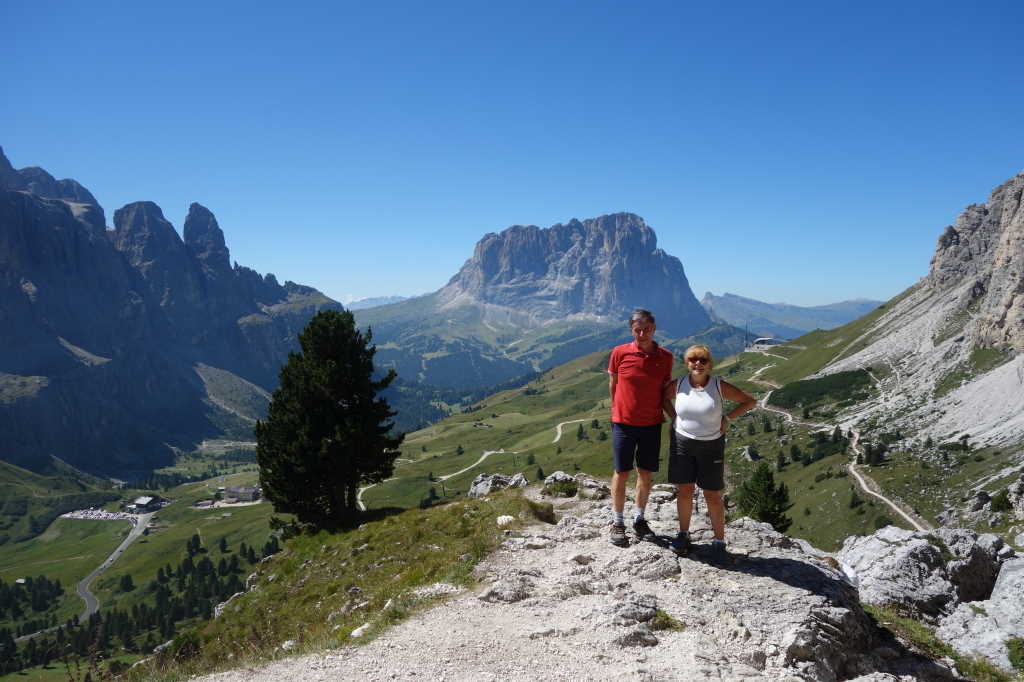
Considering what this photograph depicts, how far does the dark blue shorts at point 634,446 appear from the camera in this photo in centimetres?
1424

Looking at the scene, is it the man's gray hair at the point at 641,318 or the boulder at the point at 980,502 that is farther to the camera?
the boulder at the point at 980,502

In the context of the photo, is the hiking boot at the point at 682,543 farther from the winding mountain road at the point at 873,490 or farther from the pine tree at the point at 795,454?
the pine tree at the point at 795,454

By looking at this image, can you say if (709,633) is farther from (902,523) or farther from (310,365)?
(902,523)

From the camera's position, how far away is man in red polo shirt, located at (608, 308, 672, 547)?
45.7 ft

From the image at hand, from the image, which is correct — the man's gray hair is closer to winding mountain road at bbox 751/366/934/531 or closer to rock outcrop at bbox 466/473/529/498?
rock outcrop at bbox 466/473/529/498

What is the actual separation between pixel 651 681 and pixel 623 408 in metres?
6.38

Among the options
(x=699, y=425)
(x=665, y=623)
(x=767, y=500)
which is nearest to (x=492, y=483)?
(x=699, y=425)

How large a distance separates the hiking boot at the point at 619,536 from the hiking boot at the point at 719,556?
228 centimetres

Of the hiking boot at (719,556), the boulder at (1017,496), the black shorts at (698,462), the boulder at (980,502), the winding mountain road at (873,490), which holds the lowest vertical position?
the winding mountain road at (873,490)

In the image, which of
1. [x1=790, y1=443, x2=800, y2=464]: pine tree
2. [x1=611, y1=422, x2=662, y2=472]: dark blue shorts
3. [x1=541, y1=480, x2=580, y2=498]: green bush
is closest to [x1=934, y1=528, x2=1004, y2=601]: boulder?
[x1=611, y1=422, x2=662, y2=472]: dark blue shorts

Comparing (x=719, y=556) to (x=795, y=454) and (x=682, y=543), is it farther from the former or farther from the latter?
(x=795, y=454)

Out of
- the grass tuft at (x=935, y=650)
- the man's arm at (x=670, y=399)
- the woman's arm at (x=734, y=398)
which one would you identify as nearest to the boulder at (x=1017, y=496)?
the grass tuft at (x=935, y=650)

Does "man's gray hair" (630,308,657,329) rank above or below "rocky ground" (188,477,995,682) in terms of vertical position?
above

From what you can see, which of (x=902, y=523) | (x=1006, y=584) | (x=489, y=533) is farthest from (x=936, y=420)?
(x=489, y=533)
